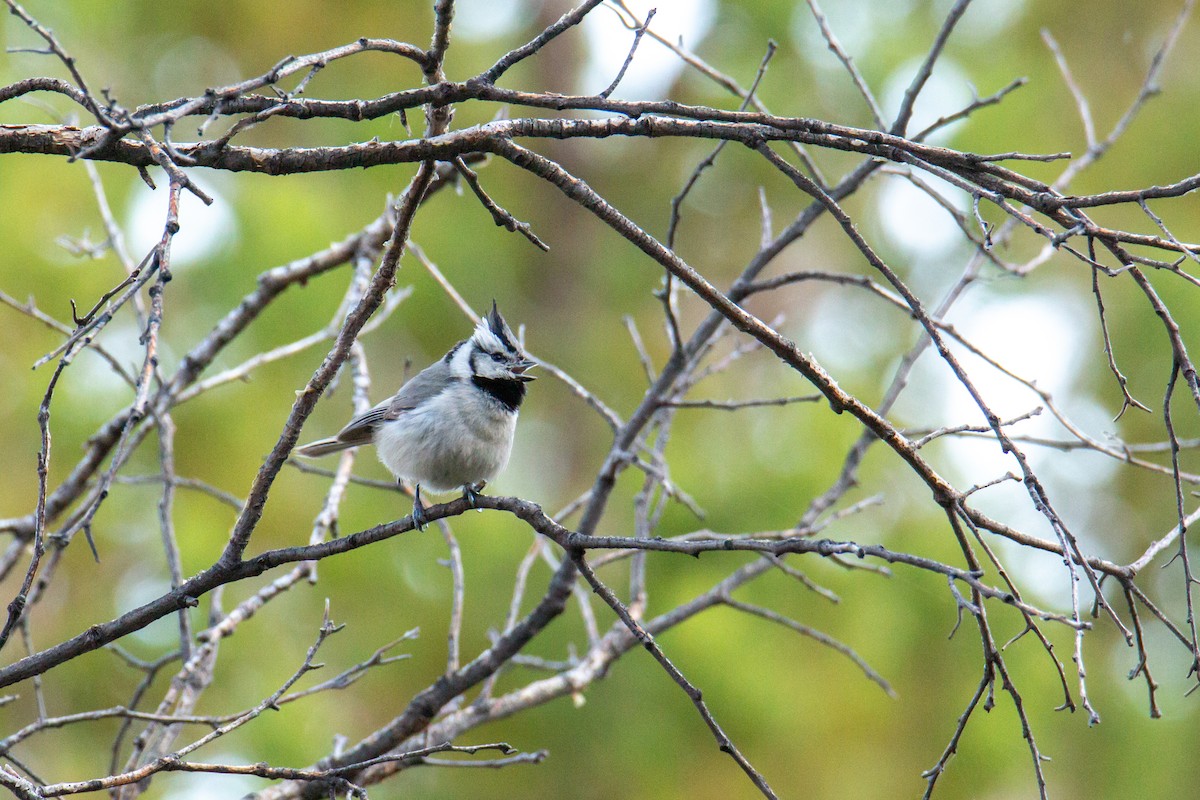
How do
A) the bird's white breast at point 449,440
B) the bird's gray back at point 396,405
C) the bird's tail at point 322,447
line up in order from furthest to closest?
the bird's tail at point 322,447 < the bird's gray back at point 396,405 < the bird's white breast at point 449,440

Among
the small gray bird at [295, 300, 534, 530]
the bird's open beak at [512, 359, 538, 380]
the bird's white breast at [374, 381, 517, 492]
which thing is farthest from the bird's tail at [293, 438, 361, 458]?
the bird's open beak at [512, 359, 538, 380]

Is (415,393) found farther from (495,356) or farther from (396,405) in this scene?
(495,356)

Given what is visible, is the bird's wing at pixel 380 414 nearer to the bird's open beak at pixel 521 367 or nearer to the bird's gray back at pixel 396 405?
the bird's gray back at pixel 396 405

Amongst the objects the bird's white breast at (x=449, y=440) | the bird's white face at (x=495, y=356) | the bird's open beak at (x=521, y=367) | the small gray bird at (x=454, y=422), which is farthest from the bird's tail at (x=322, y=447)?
the bird's open beak at (x=521, y=367)

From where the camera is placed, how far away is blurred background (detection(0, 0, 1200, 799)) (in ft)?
15.1

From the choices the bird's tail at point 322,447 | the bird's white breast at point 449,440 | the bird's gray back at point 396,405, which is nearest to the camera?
the bird's white breast at point 449,440

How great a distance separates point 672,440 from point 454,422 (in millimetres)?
2082

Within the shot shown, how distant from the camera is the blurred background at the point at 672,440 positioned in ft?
15.1

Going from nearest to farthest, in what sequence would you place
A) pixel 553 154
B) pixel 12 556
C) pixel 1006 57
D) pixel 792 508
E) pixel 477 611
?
pixel 12 556 < pixel 792 508 < pixel 477 611 < pixel 1006 57 < pixel 553 154

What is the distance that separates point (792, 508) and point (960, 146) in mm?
2187

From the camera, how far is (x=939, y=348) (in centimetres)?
181

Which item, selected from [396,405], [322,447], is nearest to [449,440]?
[396,405]

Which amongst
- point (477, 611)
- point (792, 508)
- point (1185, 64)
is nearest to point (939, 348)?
point (792, 508)

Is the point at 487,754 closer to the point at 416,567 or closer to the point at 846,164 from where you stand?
the point at 416,567
